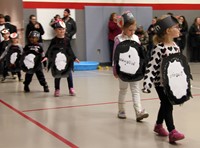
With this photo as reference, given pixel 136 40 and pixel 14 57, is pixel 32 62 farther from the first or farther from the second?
pixel 136 40

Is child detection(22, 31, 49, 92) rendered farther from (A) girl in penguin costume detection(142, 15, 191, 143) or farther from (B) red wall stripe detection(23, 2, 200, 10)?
(B) red wall stripe detection(23, 2, 200, 10)

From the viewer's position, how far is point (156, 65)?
369 cm

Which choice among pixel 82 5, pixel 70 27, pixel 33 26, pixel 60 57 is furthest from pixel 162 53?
pixel 82 5

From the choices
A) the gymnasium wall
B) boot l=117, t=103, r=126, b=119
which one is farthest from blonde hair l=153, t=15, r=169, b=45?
the gymnasium wall

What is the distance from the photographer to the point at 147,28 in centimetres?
1428

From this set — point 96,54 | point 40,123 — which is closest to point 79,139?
point 40,123

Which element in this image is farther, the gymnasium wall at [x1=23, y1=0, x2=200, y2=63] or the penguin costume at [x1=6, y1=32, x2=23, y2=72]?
the gymnasium wall at [x1=23, y1=0, x2=200, y2=63]

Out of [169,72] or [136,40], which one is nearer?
[169,72]

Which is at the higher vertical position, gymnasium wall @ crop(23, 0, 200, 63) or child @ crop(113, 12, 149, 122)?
gymnasium wall @ crop(23, 0, 200, 63)

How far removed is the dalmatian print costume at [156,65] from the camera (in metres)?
3.67

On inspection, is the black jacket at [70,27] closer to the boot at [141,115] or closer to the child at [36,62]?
the child at [36,62]

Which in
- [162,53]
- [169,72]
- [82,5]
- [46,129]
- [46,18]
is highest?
[82,5]

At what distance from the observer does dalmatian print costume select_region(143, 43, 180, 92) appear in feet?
12.0

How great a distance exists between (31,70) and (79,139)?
3683mm
